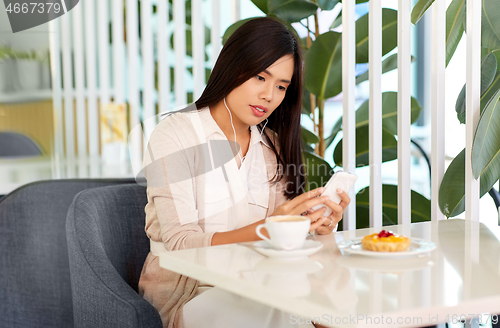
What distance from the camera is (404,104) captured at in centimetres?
125

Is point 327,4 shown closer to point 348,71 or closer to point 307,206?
point 348,71

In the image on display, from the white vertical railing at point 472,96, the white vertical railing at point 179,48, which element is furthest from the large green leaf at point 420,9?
the white vertical railing at point 179,48

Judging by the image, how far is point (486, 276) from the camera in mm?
655

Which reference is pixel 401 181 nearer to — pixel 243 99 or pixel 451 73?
pixel 243 99

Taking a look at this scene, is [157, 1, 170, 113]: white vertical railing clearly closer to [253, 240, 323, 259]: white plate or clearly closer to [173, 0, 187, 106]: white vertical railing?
[173, 0, 187, 106]: white vertical railing

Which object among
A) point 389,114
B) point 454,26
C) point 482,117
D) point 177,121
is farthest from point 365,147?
point 177,121

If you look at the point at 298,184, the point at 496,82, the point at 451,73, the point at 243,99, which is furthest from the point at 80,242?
the point at 451,73

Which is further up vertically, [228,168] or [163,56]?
[163,56]

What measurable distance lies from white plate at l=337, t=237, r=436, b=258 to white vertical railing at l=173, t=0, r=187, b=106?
1.18m

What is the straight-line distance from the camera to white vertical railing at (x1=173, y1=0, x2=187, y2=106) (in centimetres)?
184

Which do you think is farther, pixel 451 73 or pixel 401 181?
pixel 451 73

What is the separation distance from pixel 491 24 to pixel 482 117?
0.25 m

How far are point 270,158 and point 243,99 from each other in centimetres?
23

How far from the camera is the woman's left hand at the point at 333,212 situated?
1.01m
